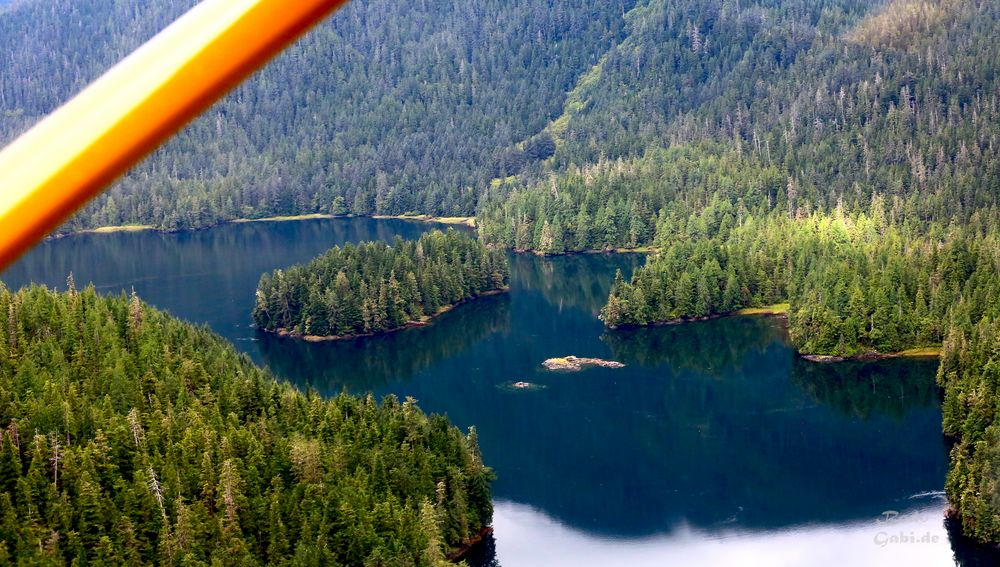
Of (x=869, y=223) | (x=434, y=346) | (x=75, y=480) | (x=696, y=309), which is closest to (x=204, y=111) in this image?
(x=75, y=480)

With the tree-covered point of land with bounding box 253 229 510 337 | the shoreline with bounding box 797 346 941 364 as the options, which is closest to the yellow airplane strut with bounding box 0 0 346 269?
the shoreline with bounding box 797 346 941 364

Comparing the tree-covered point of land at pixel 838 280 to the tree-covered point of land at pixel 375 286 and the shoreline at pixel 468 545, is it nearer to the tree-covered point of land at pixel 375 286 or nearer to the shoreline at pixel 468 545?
the tree-covered point of land at pixel 375 286

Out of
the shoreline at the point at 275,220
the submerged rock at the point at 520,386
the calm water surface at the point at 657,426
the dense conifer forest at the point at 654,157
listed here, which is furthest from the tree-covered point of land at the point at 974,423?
the shoreline at the point at 275,220

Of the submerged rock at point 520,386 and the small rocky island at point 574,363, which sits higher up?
the small rocky island at point 574,363

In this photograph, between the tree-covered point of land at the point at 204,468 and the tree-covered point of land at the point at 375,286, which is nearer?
the tree-covered point of land at the point at 204,468

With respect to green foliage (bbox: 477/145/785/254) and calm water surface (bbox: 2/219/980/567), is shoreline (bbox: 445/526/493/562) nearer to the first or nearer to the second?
calm water surface (bbox: 2/219/980/567)

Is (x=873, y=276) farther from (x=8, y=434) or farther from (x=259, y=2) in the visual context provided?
(x=259, y=2)
